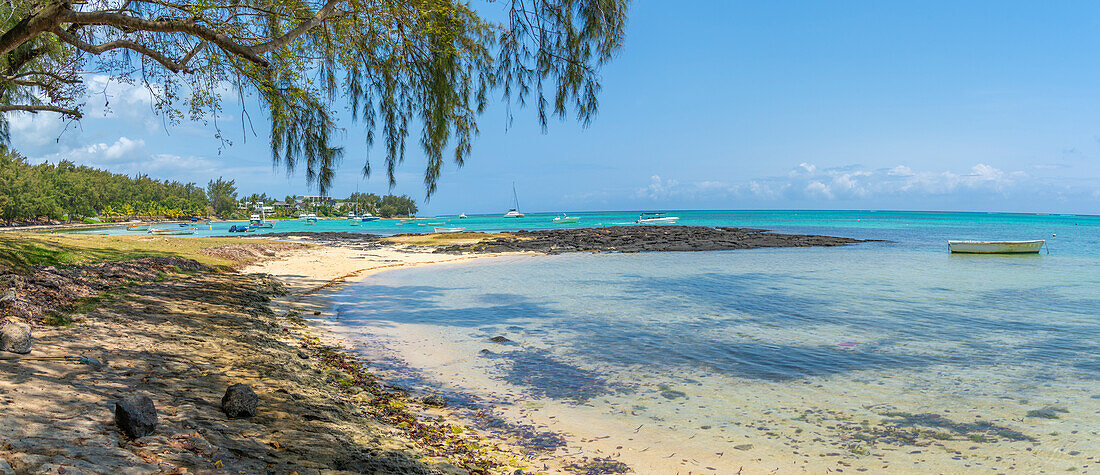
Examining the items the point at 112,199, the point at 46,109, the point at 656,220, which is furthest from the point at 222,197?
the point at 46,109

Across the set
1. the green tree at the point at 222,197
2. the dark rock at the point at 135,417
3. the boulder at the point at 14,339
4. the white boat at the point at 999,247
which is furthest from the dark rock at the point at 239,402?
the green tree at the point at 222,197

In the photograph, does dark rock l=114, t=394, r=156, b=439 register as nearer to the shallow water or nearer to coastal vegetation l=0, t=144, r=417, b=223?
the shallow water

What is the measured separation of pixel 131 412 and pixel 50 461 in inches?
21.7

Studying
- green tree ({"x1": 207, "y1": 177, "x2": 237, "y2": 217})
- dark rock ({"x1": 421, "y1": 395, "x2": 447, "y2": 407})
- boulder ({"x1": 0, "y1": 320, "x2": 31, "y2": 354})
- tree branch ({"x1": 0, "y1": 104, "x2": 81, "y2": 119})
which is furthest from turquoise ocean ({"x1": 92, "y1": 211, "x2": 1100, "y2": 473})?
green tree ({"x1": 207, "y1": 177, "x2": 237, "y2": 217})

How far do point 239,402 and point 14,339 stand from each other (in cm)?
229

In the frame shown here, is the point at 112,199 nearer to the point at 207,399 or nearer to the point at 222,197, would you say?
the point at 222,197

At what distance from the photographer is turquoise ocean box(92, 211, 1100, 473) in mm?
4781

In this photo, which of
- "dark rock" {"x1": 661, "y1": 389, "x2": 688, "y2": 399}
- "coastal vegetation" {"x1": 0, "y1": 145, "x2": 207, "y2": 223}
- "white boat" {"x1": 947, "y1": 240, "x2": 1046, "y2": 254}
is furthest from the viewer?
"coastal vegetation" {"x1": 0, "y1": 145, "x2": 207, "y2": 223}

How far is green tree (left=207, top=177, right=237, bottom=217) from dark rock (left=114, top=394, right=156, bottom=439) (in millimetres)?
153629

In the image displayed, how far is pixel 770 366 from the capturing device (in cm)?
745

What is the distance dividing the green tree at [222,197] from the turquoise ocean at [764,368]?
470 ft

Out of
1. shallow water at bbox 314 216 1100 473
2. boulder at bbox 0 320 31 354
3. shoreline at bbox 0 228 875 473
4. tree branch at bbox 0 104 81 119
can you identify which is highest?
tree branch at bbox 0 104 81 119

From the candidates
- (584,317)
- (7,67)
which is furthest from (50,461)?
(7,67)

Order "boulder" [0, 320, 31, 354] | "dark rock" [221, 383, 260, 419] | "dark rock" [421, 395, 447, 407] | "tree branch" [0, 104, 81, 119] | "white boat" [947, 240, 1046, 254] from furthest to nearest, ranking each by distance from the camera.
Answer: "white boat" [947, 240, 1046, 254] → "tree branch" [0, 104, 81, 119] → "dark rock" [421, 395, 447, 407] → "boulder" [0, 320, 31, 354] → "dark rock" [221, 383, 260, 419]
